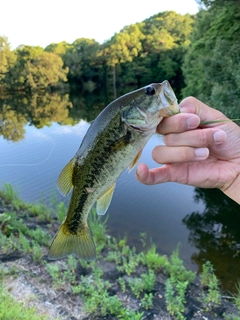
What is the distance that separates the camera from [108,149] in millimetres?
1878

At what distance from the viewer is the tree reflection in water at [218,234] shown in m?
6.39

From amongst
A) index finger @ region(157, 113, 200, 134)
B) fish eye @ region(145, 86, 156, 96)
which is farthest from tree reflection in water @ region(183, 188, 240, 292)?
fish eye @ region(145, 86, 156, 96)

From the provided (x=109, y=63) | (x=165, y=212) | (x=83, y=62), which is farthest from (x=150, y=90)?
(x=83, y=62)

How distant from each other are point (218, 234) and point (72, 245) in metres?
6.78

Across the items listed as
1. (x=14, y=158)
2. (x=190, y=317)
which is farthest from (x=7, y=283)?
(x=14, y=158)

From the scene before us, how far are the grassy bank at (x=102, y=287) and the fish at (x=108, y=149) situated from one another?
174cm

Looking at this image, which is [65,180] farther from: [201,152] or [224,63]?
[224,63]

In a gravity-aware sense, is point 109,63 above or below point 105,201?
above

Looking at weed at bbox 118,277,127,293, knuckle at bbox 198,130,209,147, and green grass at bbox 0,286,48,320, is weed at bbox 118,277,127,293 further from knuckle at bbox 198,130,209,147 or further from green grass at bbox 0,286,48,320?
knuckle at bbox 198,130,209,147

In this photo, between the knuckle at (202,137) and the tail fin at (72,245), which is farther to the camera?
the tail fin at (72,245)

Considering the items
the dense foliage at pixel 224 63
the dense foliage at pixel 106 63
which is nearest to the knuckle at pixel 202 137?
the dense foliage at pixel 224 63

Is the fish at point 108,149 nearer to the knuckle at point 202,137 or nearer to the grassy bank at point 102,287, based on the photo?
the knuckle at point 202,137

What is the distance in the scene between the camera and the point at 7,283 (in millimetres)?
4449

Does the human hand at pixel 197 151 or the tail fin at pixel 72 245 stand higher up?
the human hand at pixel 197 151
